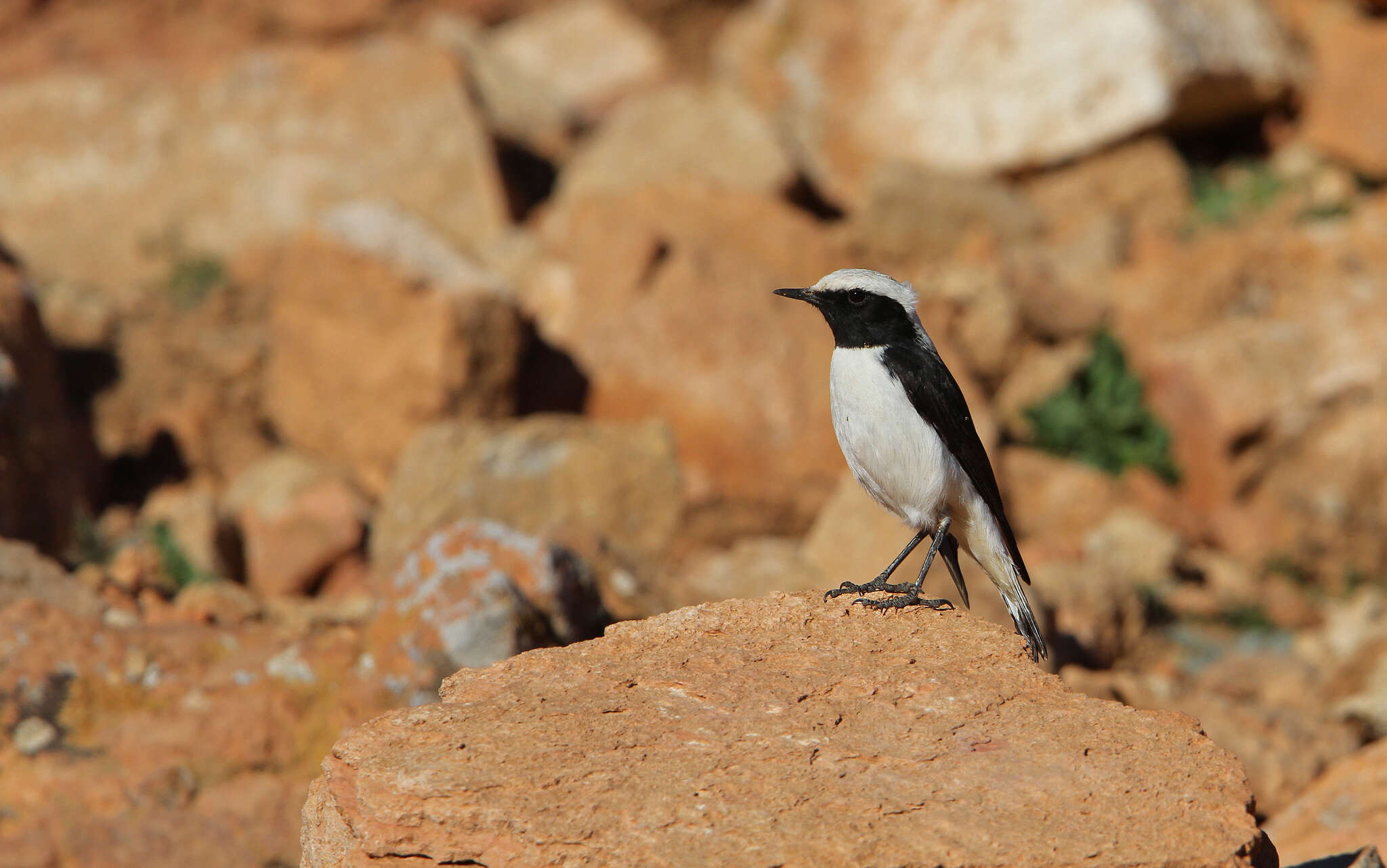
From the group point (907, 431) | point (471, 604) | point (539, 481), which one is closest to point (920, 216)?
point (539, 481)

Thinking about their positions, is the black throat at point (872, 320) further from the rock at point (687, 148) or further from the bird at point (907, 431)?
the rock at point (687, 148)

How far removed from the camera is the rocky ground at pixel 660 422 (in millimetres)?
3959

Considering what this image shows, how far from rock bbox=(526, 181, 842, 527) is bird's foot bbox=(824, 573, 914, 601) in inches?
185

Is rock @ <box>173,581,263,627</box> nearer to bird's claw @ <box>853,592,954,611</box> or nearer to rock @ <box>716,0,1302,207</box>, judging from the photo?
bird's claw @ <box>853,592,954,611</box>

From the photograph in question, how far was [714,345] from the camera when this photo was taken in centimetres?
1066

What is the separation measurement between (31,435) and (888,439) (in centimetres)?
557

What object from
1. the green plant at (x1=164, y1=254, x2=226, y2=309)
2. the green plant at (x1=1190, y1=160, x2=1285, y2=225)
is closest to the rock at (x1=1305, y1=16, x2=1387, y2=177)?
the green plant at (x1=1190, y1=160, x2=1285, y2=225)

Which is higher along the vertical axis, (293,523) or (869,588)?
(869,588)

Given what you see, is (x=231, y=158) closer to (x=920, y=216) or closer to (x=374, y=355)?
(x=374, y=355)

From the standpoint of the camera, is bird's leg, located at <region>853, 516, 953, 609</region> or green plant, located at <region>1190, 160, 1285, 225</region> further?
green plant, located at <region>1190, 160, 1285, 225</region>

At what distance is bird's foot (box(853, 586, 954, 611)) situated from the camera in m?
4.96

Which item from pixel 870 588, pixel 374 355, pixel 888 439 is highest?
pixel 888 439

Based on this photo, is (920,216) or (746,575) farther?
(920,216)

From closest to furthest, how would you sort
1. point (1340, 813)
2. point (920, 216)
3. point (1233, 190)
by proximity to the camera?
point (1340, 813), point (920, 216), point (1233, 190)
